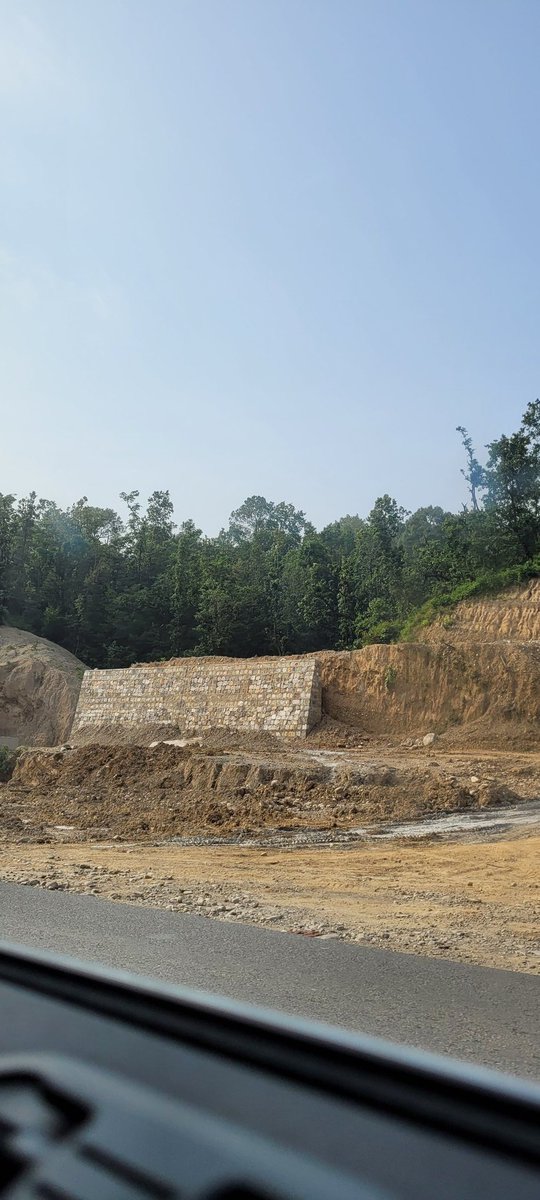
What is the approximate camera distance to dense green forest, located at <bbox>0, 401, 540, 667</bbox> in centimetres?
Answer: 4022

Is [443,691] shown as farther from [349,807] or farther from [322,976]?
[322,976]

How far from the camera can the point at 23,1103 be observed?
910mm

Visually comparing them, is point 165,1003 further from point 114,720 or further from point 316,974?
point 114,720

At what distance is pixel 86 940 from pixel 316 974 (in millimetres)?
1654

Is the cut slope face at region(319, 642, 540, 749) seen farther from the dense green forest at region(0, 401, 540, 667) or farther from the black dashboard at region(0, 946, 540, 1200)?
the black dashboard at region(0, 946, 540, 1200)

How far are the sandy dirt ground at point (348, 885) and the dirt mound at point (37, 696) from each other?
27863mm

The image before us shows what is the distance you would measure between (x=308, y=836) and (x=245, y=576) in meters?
43.9

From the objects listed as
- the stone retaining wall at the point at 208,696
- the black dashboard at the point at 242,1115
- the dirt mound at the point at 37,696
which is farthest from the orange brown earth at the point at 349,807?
the dirt mound at the point at 37,696

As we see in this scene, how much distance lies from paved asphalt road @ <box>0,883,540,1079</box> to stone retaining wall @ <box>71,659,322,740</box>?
2172 cm

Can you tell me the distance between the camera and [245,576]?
190 ft

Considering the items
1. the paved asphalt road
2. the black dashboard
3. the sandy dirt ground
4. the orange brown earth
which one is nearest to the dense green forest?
the orange brown earth

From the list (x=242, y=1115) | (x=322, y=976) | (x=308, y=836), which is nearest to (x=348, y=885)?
(x=322, y=976)

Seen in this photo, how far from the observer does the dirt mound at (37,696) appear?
40.5m

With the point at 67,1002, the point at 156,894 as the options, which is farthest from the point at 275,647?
the point at 67,1002
